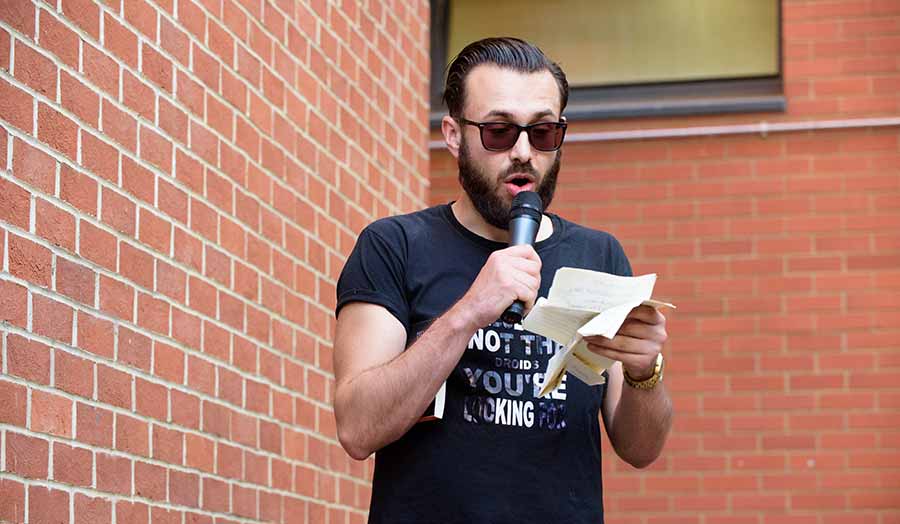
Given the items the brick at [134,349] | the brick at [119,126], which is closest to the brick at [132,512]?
the brick at [134,349]

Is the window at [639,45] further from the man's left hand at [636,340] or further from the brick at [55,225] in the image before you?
the man's left hand at [636,340]

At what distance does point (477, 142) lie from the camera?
3316 mm

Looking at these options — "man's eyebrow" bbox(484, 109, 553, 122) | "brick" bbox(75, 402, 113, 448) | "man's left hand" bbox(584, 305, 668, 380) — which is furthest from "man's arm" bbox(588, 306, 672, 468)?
"brick" bbox(75, 402, 113, 448)

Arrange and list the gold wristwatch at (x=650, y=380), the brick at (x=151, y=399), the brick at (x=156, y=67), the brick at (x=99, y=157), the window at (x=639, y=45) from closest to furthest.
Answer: the gold wristwatch at (x=650, y=380)
the brick at (x=99, y=157)
the brick at (x=151, y=399)
the brick at (x=156, y=67)
the window at (x=639, y=45)

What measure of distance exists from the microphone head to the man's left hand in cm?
28

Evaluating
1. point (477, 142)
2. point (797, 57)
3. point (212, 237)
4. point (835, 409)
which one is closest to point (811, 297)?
point (835, 409)

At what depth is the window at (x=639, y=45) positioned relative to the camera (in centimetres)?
823

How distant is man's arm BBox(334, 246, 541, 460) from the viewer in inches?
116

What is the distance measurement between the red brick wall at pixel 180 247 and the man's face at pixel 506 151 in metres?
0.93

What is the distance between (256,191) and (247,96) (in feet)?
0.93

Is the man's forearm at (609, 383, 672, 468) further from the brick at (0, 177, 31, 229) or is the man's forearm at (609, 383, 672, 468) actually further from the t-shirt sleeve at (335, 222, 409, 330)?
the brick at (0, 177, 31, 229)

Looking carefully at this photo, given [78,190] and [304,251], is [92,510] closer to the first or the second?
[78,190]

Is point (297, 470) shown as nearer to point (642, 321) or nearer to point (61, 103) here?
point (61, 103)

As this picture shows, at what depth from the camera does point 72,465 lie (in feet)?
11.6
